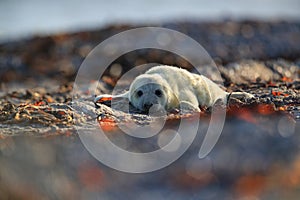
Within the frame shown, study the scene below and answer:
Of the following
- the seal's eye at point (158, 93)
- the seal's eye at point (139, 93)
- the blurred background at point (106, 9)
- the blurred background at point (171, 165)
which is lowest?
the blurred background at point (171, 165)

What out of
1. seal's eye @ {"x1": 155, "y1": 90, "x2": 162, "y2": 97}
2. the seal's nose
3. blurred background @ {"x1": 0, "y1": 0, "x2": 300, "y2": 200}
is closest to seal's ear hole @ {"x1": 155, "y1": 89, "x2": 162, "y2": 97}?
seal's eye @ {"x1": 155, "y1": 90, "x2": 162, "y2": 97}

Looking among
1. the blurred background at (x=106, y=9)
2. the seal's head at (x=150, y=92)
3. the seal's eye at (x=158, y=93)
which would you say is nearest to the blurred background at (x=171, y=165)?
the seal's head at (x=150, y=92)

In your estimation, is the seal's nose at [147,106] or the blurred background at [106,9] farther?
the blurred background at [106,9]

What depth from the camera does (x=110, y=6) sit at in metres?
29.2

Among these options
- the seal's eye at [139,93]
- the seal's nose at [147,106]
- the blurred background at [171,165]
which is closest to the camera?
the blurred background at [171,165]

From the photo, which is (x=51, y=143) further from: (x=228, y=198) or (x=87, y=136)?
(x=228, y=198)

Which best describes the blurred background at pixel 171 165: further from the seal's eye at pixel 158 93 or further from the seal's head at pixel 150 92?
the seal's eye at pixel 158 93

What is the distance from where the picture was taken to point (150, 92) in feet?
22.8

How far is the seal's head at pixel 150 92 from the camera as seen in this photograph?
6926 mm

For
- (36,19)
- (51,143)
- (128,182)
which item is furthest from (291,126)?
(36,19)

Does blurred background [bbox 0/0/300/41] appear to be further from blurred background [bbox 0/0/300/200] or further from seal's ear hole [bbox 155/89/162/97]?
seal's ear hole [bbox 155/89/162/97]

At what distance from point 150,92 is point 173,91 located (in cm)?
34

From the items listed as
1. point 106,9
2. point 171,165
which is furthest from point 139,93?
point 106,9

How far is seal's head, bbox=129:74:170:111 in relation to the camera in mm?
6926
